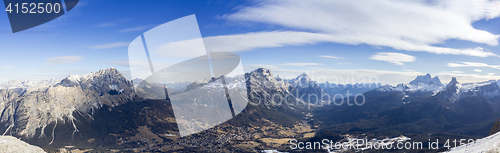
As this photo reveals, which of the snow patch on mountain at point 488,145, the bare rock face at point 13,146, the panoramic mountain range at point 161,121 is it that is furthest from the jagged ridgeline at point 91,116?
the snow patch on mountain at point 488,145

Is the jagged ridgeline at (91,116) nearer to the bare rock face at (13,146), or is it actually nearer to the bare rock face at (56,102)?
the bare rock face at (56,102)

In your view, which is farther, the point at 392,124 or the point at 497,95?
the point at 497,95

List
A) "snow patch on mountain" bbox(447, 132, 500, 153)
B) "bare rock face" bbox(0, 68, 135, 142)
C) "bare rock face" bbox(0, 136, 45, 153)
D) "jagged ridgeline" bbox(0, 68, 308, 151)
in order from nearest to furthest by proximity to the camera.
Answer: "snow patch on mountain" bbox(447, 132, 500, 153)
"bare rock face" bbox(0, 136, 45, 153)
"jagged ridgeline" bbox(0, 68, 308, 151)
"bare rock face" bbox(0, 68, 135, 142)

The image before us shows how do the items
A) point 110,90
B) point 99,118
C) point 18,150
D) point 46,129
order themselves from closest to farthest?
point 18,150
point 46,129
point 99,118
point 110,90

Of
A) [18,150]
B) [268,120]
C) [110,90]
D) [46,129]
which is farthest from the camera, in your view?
[268,120]

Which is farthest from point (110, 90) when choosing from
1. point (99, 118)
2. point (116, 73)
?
point (99, 118)

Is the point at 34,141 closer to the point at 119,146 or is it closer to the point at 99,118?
the point at 99,118

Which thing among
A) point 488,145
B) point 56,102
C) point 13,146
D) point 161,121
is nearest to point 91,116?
point 56,102

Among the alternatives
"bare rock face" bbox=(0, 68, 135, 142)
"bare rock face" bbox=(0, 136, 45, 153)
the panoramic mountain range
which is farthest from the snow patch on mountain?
"bare rock face" bbox=(0, 68, 135, 142)

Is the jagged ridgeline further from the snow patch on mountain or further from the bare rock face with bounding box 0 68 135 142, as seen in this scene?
the snow patch on mountain
